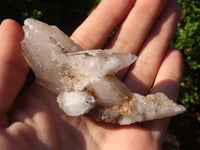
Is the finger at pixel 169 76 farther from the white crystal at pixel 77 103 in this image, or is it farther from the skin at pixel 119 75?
the white crystal at pixel 77 103

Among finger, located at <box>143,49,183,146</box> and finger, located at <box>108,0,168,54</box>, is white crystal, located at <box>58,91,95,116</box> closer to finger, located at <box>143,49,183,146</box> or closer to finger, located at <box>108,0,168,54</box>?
finger, located at <box>143,49,183,146</box>

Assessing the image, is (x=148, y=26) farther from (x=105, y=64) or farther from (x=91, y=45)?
(x=105, y=64)

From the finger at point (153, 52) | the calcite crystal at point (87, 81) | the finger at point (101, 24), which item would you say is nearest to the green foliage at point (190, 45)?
the finger at point (153, 52)

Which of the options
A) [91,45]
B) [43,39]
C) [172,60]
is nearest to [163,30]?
[172,60]

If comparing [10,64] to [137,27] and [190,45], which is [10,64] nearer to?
[137,27]

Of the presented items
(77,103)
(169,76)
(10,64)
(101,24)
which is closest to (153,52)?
(169,76)

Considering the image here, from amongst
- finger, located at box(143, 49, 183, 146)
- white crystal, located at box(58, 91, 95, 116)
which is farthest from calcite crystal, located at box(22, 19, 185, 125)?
finger, located at box(143, 49, 183, 146)
